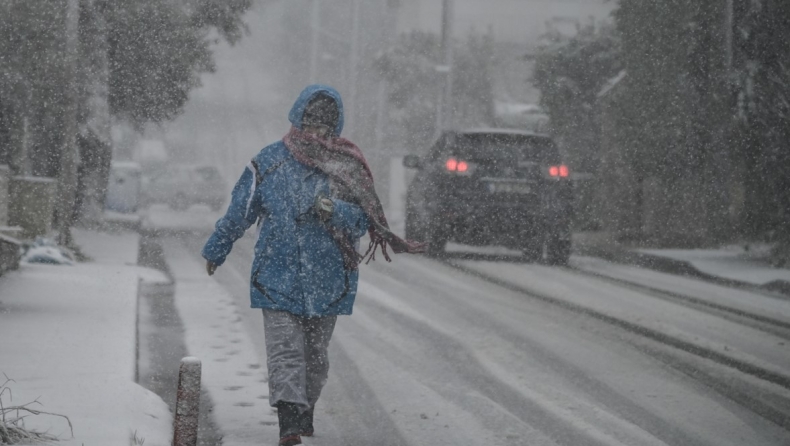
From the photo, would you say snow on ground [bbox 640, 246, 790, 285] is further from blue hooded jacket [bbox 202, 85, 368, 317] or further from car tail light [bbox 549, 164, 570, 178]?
Answer: blue hooded jacket [bbox 202, 85, 368, 317]

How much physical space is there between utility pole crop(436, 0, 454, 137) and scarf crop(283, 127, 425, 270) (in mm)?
23210

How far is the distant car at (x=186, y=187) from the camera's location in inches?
1307

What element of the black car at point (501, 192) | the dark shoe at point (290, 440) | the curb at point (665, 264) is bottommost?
the curb at point (665, 264)

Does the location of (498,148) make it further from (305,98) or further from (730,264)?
(305,98)

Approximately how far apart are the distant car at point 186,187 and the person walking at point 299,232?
28154 millimetres

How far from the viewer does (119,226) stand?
22953mm

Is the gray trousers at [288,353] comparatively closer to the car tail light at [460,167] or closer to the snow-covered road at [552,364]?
the snow-covered road at [552,364]

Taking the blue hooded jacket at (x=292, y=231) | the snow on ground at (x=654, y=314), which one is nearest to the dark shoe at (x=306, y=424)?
the blue hooded jacket at (x=292, y=231)

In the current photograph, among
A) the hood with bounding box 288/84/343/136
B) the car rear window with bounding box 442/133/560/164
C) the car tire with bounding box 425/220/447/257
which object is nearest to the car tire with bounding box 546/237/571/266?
the car rear window with bounding box 442/133/560/164

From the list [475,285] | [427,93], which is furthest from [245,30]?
[427,93]

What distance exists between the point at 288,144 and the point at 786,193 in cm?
1263

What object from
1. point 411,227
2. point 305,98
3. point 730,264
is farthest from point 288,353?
point 730,264

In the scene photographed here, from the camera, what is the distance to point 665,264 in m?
17.5

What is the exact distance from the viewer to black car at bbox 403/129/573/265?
15.7 meters
